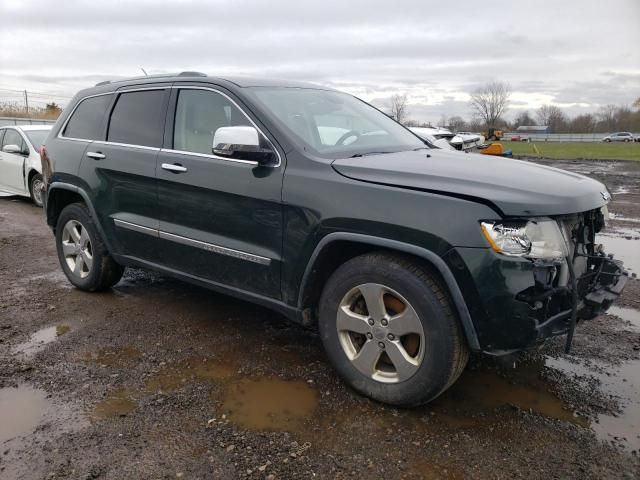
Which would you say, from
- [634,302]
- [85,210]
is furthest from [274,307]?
[634,302]

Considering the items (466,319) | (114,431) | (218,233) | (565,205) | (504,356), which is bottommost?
(114,431)

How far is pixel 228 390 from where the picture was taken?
10.8 feet

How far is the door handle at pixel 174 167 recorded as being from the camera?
3861 millimetres

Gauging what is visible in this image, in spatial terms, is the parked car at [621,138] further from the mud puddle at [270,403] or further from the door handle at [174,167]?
the mud puddle at [270,403]

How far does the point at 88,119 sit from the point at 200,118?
1.55 m

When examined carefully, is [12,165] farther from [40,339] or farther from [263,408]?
[263,408]

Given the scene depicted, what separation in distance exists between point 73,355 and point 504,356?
113 inches

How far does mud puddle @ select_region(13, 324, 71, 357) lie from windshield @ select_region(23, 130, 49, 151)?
681cm

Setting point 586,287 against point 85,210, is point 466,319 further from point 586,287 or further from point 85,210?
point 85,210

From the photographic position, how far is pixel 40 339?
13.5 feet

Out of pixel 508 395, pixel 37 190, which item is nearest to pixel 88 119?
pixel 508 395

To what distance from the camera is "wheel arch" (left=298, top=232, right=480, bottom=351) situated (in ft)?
8.93

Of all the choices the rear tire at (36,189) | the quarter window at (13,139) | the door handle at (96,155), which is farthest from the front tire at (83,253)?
the quarter window at (13,139)

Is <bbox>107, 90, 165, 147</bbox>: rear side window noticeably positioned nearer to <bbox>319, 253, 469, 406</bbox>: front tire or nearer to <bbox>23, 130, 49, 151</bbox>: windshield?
<bbox>319, 253, 469, 406</bbox>: front tire
